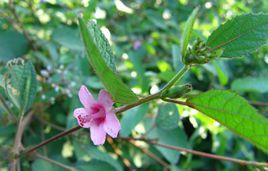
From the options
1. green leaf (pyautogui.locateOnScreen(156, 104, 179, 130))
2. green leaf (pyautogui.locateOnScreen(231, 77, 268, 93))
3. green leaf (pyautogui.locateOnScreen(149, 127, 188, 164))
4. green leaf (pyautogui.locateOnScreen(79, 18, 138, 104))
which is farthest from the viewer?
green leaf (pyautogui.locateOnScreen(231, 77, 268, 93))

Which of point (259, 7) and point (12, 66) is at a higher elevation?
point (12, 66)

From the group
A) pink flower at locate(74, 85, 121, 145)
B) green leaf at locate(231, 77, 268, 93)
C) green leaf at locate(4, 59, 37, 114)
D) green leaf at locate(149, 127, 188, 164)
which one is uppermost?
green leaf at locate(4, 59, 37, 114)

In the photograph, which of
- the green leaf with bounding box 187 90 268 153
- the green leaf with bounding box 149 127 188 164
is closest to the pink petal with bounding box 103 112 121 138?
the green leaf with bounding box 187 90 268 153

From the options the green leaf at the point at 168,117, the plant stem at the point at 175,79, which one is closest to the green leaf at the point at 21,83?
the plant stem at the point at 175,79

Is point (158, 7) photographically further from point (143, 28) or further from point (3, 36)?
point (3, 36)

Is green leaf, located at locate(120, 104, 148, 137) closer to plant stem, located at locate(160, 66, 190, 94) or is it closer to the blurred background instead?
the blurred background

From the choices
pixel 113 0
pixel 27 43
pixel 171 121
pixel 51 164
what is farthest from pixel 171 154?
pixel 113 0
